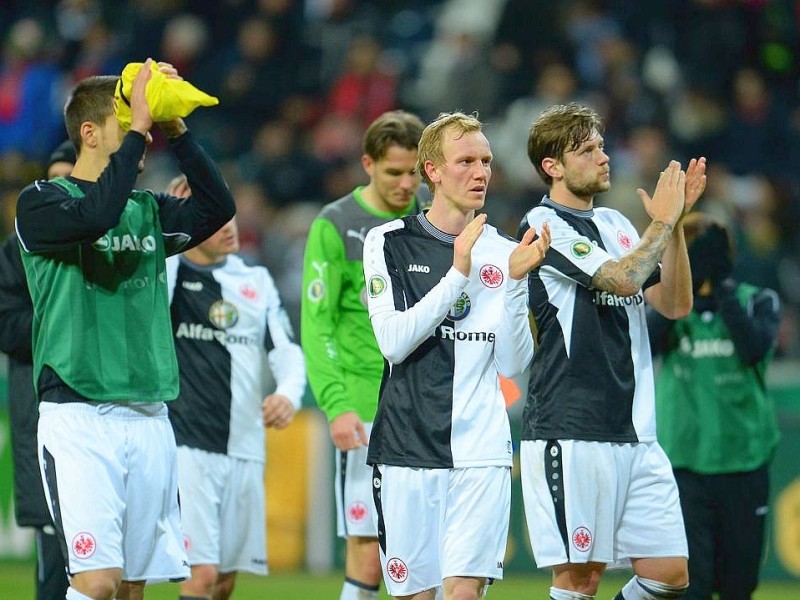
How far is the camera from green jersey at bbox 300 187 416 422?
739 cm

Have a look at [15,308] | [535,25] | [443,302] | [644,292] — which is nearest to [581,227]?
[644,292]

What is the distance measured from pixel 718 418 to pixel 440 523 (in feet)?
9.26

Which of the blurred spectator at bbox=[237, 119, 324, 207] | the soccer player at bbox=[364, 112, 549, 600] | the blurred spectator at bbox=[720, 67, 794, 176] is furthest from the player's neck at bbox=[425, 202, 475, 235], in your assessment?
the blurred spectator at bbox=[237, 119, 324, 207]

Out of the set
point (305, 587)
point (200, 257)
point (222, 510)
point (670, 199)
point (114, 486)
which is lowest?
point (305, 587)

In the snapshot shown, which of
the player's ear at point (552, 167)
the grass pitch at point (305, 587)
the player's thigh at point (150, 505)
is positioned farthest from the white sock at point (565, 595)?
the grass pitch at point (305, 587)

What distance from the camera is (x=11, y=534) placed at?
1206 centimetres

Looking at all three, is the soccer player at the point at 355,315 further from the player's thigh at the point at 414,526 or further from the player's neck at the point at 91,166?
the player's neck at the point at 91,166

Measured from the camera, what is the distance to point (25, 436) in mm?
7160

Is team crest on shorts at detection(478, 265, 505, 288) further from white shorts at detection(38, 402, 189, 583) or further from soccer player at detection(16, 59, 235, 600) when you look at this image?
white shorts at detection(38, 402, 189, 583)

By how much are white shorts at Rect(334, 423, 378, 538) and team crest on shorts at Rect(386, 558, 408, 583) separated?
1.48 m

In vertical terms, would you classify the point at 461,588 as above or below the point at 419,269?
below

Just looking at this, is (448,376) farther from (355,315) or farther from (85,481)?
(355,315)

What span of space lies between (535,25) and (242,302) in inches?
347

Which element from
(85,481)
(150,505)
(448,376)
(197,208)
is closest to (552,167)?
(448,376)
